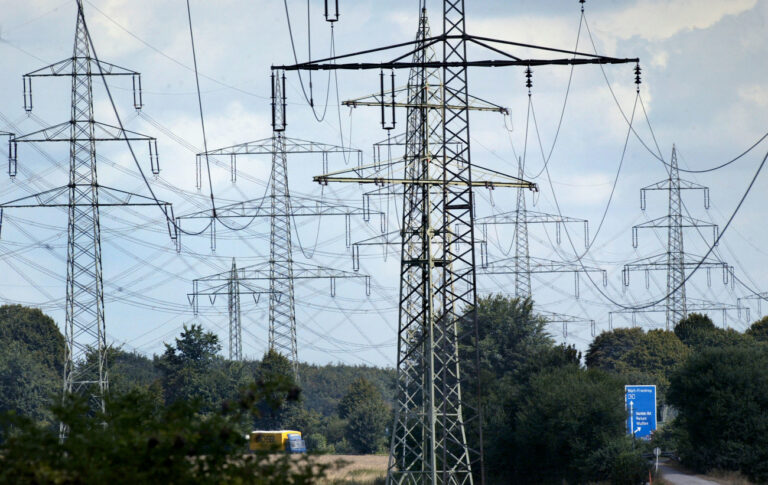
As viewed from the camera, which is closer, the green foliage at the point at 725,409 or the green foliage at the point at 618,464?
the green foliage at the point at 618,464

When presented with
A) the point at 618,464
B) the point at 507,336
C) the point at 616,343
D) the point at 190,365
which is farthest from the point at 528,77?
the point at 616,343

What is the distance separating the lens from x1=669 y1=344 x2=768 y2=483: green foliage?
56.8 m

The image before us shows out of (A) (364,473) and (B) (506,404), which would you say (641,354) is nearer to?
(B) (506,404)

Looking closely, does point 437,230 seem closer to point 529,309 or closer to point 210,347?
point 529,309

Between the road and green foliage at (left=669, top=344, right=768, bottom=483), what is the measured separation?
147 cm

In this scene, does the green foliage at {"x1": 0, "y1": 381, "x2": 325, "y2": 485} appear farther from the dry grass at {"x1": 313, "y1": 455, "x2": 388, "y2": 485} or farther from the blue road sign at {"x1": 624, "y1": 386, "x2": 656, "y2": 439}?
the blue road sign at {"x1": 624, "y1": 386, "x2": 656, "y2": 439}

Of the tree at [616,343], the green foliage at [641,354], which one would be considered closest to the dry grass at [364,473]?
the green foliage at [641,354]

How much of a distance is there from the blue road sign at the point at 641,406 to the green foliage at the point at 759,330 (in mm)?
71290

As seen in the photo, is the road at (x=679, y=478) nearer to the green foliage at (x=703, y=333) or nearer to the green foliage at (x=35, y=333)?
the green foliage at (x=703, y=333)

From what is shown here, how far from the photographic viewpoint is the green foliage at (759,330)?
126787mm

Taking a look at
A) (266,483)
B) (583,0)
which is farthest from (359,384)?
(266,483)

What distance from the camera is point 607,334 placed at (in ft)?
521

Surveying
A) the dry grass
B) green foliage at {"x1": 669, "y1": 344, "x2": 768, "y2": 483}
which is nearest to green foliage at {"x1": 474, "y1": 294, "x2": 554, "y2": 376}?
the dry grass

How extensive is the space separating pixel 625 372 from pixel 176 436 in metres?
125
